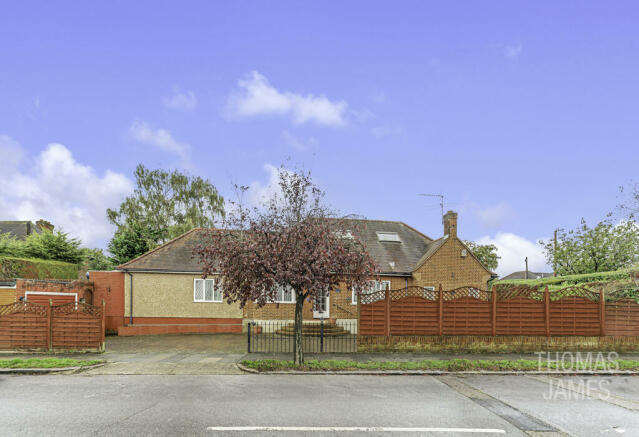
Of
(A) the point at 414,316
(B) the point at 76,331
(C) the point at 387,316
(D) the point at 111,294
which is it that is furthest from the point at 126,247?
(A) the point at 414,316

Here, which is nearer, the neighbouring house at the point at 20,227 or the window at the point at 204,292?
the window at the point at 204,292

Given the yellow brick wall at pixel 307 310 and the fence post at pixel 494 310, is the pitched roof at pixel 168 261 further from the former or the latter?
the fence post at pixel 494 310

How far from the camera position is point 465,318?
56.6 feet

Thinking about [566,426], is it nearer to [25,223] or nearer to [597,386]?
[597,386]

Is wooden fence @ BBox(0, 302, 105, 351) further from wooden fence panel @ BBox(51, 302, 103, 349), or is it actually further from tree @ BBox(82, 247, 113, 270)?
tree @ BBox(82, 247, 113, 270)

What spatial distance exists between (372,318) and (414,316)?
5.13 ft

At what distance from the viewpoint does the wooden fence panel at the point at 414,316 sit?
17.0 m

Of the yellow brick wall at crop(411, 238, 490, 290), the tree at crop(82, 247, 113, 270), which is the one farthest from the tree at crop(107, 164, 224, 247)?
the yellow brick wall at crop(411, 238, 490, 290)

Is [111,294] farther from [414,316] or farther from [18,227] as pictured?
[18,227]

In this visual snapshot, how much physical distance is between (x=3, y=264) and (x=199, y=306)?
10870mm

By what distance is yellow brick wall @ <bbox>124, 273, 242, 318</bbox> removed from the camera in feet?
85.5

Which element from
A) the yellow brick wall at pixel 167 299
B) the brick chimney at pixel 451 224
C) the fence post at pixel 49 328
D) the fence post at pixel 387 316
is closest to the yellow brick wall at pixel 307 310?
the yellow brick wall at pixel 167 299

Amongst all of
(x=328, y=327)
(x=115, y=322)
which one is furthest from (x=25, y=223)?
(x=328, y=327)

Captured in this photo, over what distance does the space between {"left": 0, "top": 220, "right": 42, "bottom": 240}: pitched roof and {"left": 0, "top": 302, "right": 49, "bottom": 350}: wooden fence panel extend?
3432 centimetres
